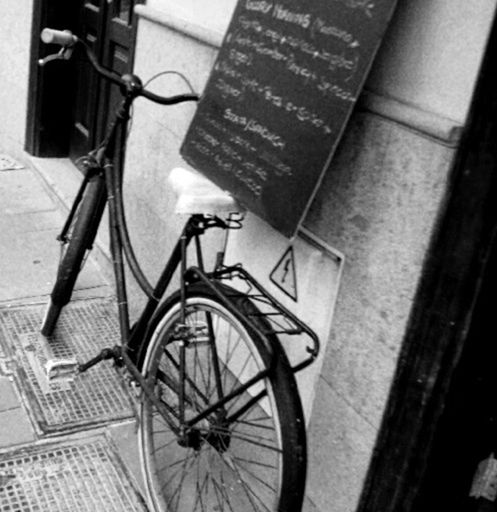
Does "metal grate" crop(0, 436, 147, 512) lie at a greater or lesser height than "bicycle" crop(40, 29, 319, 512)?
lesser

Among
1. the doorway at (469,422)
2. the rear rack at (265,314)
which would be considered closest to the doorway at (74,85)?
the rear rack at (265,314)

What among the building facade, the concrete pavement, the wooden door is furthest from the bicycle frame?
the wooden door

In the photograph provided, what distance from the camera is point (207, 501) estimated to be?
3.20 meters

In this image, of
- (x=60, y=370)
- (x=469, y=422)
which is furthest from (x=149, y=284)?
(x=469, y=422)

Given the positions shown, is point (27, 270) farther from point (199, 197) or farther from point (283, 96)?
point (283, 96)

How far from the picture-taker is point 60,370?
11.7 feet

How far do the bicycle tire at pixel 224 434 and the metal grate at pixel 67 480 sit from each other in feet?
0.51

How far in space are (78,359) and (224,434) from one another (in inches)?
59.5

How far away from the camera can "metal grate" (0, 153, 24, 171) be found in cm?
643

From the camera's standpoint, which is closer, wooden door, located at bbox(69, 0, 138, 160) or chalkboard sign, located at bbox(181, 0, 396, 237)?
chalkboard sign, located at bbox(181, 0, 396, 237)

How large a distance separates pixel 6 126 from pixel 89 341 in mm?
3493

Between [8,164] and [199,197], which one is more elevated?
[199,197]

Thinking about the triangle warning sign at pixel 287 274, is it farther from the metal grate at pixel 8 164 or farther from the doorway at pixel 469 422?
Answer: the metal grate at pixel 8 164

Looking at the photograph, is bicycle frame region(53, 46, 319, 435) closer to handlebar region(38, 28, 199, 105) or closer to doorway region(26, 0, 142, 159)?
handlebar region(38, 28, 199, 105)
